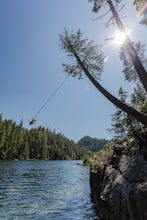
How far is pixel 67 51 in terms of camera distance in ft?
45.3

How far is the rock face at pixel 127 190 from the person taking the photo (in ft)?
24.4

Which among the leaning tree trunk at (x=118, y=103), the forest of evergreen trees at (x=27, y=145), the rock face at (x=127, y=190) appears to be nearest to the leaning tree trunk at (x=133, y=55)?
the leaning tree trunk at (x=118, y=103)

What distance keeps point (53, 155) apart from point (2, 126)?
2430 inches

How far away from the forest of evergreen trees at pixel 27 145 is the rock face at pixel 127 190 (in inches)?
3316

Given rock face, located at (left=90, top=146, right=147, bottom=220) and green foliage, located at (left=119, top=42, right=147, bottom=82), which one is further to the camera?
green foliage, located at (left=119, top=42, right=147, bottom=82)

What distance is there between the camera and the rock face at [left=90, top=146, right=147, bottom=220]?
743 centimetres

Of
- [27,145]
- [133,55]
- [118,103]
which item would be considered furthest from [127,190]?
[27,145]

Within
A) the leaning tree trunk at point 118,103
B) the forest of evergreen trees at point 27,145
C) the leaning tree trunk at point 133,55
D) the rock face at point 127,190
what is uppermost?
the forest of evergreen trees at point 27,145

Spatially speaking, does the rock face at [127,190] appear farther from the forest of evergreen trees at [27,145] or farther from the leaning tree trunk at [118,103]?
the forest of evergreen trees at [27,145]

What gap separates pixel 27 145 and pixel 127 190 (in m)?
107

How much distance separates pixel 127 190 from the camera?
809cm

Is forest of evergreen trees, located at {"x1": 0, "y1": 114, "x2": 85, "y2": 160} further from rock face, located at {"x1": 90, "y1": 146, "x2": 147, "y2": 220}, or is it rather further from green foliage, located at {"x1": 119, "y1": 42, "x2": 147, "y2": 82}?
rock face, located at {"x1": 90, "y1": 146, "x2": 147, "y2": 220}

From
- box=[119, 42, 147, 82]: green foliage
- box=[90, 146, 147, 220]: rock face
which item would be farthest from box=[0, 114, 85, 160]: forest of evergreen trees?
box=[90, 146, 147, 220]: rock face

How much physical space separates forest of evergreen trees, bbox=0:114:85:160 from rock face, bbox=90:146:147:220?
8423cm
